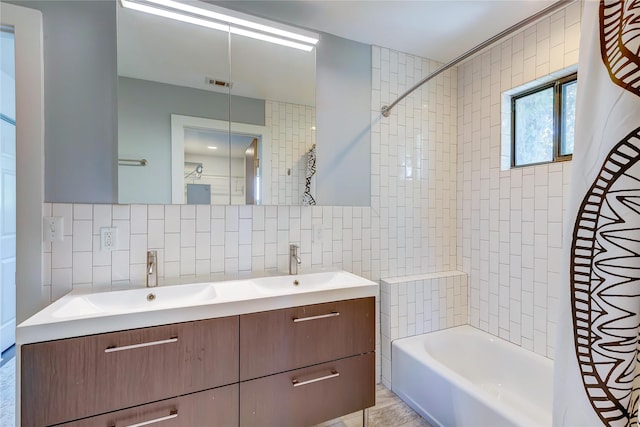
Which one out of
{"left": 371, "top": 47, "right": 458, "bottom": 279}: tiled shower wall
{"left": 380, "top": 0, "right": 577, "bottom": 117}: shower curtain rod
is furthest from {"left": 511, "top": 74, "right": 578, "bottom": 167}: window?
{"left": 380, "top": 0, "right": 577, "bottom": 117}: shower curtain rod

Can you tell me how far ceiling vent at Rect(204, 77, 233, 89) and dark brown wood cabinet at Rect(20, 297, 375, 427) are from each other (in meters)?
1.29

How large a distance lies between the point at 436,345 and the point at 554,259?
973 millimetres

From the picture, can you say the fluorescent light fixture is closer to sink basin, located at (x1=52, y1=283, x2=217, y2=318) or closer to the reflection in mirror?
the reflection in mirror

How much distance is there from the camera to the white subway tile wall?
2082mm

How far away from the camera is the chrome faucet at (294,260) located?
1775mm

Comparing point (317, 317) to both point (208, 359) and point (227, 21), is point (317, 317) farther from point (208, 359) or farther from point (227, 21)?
point (227, 21)

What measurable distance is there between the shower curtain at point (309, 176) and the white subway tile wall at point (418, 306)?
0.83 meters

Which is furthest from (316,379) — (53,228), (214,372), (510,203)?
(510,203)

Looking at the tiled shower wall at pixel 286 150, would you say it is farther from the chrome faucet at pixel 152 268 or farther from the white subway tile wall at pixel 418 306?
the white subway tile wall at pixel 418 306

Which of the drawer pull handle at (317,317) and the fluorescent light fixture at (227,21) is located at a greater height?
the fluorescent light fixture at (227,21)

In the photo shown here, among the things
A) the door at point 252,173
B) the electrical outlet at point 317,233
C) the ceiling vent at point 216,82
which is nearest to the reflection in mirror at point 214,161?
the door at point 252,173

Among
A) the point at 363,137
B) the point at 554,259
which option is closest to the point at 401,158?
the point at 363,137

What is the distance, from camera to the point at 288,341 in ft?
4.41

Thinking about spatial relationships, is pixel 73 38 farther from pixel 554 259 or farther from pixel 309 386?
pixel 554 259
